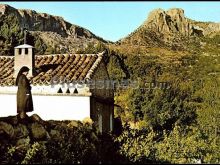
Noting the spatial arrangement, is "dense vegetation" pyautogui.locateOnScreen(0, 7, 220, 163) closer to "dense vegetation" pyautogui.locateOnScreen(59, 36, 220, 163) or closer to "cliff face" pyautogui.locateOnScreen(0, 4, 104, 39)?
"dense vegetation" pyautogui.locateOnScreen(59, 36, 220, 163)

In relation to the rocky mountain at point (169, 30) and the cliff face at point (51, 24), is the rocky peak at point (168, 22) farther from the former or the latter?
the cliff face at point (51, 24)

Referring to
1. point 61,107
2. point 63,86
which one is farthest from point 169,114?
point 61,107

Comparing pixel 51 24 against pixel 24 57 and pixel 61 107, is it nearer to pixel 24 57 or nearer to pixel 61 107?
pixel 24 57

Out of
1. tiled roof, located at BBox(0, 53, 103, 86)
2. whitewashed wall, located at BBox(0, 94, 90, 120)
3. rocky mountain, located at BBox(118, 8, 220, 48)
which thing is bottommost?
whitewashed wall, located at BBox(0, 94, 90, 120)

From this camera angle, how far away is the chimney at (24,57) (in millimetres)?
18547

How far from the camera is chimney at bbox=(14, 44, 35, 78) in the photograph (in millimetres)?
18547

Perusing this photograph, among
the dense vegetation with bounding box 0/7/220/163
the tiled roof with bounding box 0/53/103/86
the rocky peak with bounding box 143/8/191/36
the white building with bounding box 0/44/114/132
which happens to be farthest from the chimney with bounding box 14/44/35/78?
the rocky peak with bounding box 143/8/191/36

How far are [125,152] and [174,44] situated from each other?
409 feet

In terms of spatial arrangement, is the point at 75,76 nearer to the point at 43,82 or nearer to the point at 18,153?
the point at 43,82

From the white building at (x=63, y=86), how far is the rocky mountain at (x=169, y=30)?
4344 inches

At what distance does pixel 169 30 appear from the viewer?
16175cm

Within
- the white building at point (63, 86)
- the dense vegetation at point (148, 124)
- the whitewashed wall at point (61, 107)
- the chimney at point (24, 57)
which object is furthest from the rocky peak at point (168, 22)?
the whitewashed wall at point (61, 107)

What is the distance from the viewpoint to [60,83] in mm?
17922

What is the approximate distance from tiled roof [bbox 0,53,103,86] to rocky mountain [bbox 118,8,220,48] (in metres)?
110
